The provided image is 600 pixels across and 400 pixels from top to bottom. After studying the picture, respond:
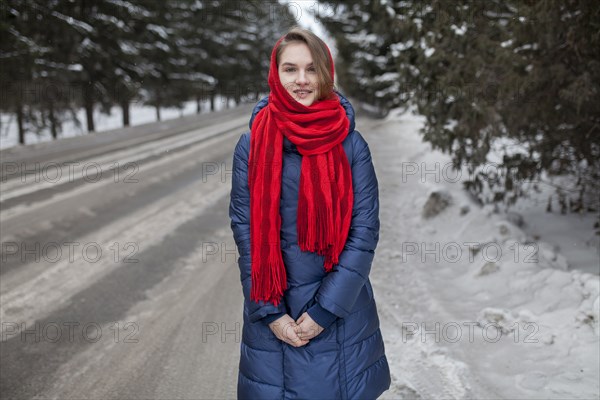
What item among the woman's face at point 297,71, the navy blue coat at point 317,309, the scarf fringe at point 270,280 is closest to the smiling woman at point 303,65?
the woman's face at point 297,71

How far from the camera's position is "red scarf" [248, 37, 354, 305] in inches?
87.5

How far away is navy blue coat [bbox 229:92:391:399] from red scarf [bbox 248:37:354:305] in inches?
2.1

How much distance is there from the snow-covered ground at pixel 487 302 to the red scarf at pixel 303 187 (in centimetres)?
173

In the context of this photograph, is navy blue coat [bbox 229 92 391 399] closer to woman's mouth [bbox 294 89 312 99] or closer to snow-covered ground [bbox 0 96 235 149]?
woman's mouth [bbox 294 89 312 99]

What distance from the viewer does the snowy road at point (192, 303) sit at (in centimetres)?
374

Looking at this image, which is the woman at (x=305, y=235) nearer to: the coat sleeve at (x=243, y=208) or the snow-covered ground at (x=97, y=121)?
the coat sleeve at (x=243, y=208)

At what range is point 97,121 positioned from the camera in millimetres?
29844

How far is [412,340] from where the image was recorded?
171 inches

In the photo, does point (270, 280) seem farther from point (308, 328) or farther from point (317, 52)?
point (317, 52)

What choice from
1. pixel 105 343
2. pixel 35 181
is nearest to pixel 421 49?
pixel 105 343

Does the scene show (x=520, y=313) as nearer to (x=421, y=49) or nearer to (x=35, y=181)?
(x=421, y=49)

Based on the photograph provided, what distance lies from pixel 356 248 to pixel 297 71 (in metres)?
0.78

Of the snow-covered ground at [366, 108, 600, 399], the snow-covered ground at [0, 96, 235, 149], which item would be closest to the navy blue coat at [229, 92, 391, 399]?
the snow-covered ground at [366, 108, 600, 399]

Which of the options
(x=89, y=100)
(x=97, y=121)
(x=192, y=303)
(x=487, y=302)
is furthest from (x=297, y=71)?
(x=97, y=121)
